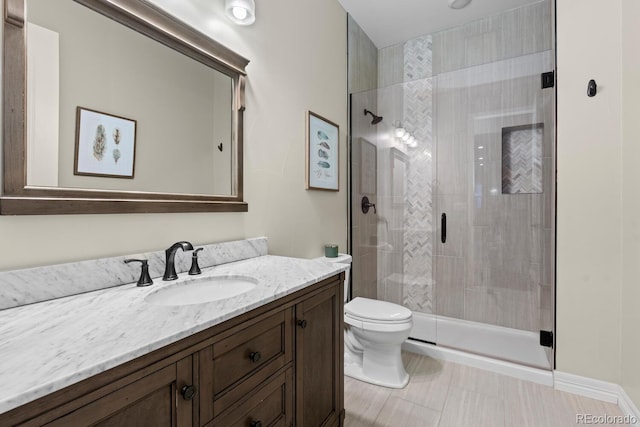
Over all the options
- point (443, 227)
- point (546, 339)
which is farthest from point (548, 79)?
point (546, 339)

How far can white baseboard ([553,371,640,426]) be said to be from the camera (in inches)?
67.2

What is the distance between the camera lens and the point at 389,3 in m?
2.56

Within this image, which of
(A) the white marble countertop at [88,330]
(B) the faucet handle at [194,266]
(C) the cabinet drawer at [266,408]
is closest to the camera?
(A) the white marble countertop at [88,330]

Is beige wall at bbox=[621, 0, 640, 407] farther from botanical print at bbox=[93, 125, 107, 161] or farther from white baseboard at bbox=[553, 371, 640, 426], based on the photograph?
botanical print at bbox=[93, 125, 107, 161]

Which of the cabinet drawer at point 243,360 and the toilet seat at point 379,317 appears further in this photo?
the toilet seat at point 379,317

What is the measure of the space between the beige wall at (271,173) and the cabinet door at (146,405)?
1.98 feet

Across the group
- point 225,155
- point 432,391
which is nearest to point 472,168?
point 432,391

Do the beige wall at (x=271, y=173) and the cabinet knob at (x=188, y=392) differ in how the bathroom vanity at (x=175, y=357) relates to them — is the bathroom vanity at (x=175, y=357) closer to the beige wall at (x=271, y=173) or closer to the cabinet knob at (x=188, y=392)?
the cabinet knob at (x=188, y=392)

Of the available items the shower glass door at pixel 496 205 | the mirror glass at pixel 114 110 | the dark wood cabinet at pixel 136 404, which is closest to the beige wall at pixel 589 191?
the shower glass door at pixel 496 205

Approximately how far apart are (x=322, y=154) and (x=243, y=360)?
5.56ft

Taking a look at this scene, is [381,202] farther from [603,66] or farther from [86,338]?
[86,338]

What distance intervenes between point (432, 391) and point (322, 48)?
2532 mm

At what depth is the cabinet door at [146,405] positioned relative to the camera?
57 centimetres

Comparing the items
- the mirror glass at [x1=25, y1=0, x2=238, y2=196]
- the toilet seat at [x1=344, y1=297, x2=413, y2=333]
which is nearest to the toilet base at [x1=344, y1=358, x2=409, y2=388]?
the toilet seat at [x1=344, y1=297, x2=413, y2=333]
